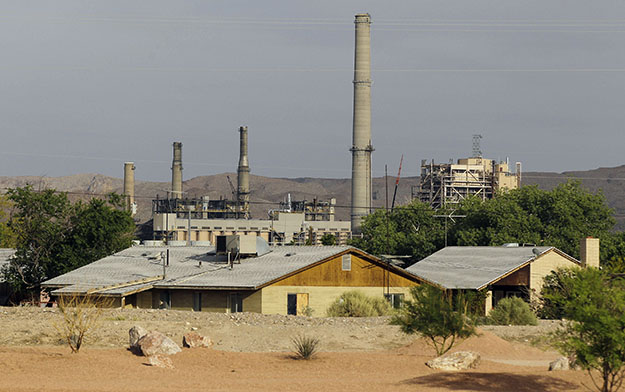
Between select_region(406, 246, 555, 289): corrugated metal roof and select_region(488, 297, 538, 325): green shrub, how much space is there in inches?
179

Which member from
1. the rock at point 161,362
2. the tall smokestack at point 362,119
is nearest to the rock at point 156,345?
the rock at point 161,362

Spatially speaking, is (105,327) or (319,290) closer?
(105,327)

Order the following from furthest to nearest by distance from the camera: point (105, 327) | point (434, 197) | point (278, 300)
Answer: point (434, 197) < point (278, 300) < point (105, 327)

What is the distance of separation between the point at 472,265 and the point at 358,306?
641 inches

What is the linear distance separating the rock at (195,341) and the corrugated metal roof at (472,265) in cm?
2062

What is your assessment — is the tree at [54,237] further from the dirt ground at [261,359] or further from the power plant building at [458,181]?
the power plant building at [458,181]

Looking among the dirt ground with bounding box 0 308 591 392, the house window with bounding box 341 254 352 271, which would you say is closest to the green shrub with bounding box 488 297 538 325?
the dirt ground with bounding box 0 308 591 392

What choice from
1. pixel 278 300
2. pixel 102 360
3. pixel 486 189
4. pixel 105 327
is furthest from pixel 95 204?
pixel 486 189

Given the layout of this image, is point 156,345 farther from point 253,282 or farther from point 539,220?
point 539,220

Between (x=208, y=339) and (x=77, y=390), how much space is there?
8.94m

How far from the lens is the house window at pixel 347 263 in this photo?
48.3 m

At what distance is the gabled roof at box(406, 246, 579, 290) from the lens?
53.1 m

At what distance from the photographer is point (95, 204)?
221 feet

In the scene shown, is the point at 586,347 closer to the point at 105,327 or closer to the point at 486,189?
the point at 105,327
